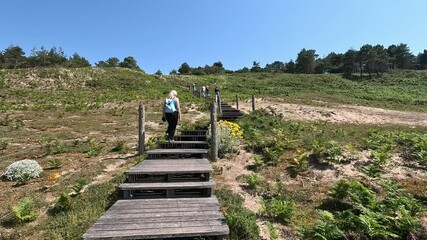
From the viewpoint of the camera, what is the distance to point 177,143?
10812 mm

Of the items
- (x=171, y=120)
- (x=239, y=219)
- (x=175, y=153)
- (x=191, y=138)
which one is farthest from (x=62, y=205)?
(x=191, y=138)

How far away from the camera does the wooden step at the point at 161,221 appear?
15.6 ft

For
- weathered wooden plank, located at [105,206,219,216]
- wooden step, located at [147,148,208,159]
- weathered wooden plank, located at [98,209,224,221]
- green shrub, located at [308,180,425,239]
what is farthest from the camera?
wooden step, located at [147,148,208,159]

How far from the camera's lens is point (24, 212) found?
22.0 feet

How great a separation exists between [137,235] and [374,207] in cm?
505

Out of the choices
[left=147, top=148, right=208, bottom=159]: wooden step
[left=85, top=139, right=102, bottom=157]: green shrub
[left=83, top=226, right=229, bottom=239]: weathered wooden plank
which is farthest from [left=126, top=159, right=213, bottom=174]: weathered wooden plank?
[left=85, top=139, right=102, bottom=157]: green shrub

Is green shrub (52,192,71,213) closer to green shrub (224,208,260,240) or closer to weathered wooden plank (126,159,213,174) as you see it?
weathered wooden plank (126,159,213,174)

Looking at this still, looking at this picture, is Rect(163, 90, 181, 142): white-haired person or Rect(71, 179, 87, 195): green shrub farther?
Rect(163, 90, 181, 142): white-haired person

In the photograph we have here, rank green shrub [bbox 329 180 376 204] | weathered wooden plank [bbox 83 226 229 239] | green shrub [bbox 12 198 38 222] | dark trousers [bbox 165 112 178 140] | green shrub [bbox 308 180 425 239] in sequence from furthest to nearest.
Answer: dark trousers [bbox 165 112 178 140], green shrub [bbox 329 180 376 204], green shrub [bbox 12 198 38 222], green shrub [bbox 308 180 425 239], weathered wooden plank [bbox 83 226 229 239]

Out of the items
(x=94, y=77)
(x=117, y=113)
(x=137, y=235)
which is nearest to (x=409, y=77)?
(x=94, y=77)

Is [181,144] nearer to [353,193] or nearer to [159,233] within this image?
[353,193]

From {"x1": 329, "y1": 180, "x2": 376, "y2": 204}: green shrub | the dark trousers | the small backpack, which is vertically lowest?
{"x1": 329, "y1": 180, "x2": 376, "y2": 204}: green shrub

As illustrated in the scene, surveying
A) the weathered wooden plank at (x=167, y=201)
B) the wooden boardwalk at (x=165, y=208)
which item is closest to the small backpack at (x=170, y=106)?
the wooden boardwalk at (x=165, y=208)

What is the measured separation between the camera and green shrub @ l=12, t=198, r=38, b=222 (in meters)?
6.55
